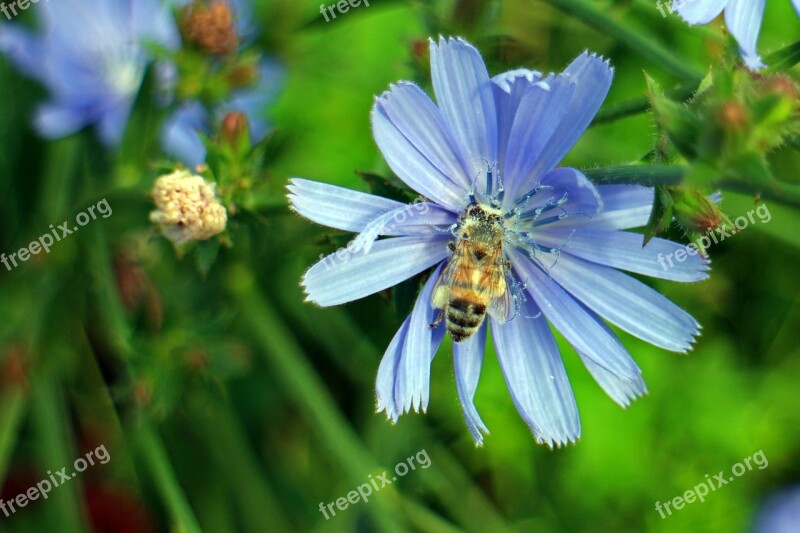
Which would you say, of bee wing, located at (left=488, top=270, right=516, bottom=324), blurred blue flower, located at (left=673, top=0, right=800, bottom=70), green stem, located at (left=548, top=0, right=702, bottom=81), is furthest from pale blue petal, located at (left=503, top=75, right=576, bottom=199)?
green stem, located at (left=548, top=0, right=702, bottom=81)

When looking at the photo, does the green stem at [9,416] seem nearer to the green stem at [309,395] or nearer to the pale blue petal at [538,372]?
the green stem at [309,395]

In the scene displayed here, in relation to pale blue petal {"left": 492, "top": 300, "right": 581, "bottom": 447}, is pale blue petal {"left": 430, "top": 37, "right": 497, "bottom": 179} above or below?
above

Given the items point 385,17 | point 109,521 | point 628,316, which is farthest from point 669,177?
point 109,521

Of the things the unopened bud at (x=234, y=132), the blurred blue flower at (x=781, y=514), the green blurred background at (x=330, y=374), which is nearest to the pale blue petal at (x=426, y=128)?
the unopened bud at (x=234, y=132)

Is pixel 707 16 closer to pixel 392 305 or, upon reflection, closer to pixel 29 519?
pixel 392 305

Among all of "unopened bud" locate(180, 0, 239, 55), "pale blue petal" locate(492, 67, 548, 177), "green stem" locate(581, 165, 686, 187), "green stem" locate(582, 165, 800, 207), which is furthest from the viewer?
"unopened bud" locate(180, 0, 239, 55)

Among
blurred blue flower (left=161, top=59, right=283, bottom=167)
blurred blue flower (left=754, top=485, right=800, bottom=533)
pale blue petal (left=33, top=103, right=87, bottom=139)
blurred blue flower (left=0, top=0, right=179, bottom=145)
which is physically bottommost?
blurred blue flower (left=754, top=485, right=800, bottom=533)

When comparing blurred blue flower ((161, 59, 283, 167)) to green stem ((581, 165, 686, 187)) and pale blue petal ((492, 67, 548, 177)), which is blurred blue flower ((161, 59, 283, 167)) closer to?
pale blue petal ((492, 67, 548, 177))

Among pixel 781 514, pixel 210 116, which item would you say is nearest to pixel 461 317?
pixel 210 116
